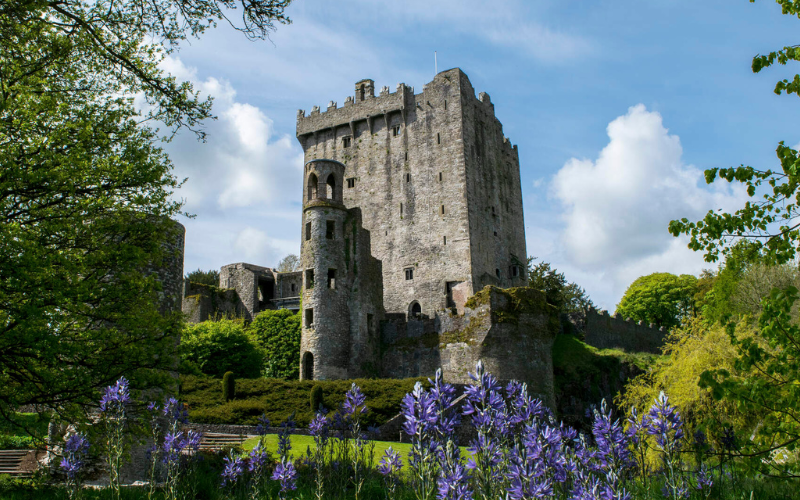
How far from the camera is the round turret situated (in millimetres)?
32250

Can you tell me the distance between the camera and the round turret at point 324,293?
106ft

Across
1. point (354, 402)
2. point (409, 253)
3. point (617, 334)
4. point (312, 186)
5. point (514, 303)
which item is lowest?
point (354, 402)

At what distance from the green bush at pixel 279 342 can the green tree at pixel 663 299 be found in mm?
41973

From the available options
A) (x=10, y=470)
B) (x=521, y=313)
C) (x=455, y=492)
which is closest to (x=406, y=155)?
(x=521, y=313)

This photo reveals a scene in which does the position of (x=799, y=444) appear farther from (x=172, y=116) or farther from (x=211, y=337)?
(x=211, y=337)

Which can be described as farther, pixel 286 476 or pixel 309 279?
pixel 309 279

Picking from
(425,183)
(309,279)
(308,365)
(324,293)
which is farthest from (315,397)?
(425,183)

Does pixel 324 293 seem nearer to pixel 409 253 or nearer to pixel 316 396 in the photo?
pixel 316 396

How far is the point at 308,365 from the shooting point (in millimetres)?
32625

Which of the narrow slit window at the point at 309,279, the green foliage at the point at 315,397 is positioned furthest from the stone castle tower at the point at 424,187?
the green foliage at the point at 315,397

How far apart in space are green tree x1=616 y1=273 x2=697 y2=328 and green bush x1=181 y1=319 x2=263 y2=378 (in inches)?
1823

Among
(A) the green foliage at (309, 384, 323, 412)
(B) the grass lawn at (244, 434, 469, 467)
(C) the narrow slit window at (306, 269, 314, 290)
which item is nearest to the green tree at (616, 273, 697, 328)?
(C) the narrow slit window at (306, 269, 314, 290)

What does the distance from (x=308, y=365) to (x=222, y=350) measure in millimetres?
4337

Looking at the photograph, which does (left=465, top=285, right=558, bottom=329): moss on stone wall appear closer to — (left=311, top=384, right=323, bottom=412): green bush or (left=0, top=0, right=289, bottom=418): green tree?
(left=311, top=384, right=323, bottom=412): green bush
